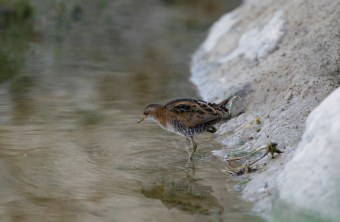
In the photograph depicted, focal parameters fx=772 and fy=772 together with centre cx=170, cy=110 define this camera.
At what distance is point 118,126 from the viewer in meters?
10.4

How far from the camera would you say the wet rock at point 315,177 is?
5773 millimetres

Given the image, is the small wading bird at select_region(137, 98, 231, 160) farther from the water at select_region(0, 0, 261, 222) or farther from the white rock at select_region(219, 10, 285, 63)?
the white rock at select_region(219, 10, 285, 63)

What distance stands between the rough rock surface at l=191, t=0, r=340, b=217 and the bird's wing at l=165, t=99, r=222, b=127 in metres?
0.53

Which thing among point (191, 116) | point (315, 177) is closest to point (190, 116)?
point (191, 116)

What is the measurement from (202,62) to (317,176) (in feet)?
29.1

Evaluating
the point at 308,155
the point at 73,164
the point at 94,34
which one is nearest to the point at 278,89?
the point at 73,164

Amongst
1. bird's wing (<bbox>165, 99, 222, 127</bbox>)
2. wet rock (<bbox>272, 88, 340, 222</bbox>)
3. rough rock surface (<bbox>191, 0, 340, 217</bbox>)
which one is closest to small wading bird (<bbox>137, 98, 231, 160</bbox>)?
bird's wing (<bbox>165, 99, 222, 127</bbox>)

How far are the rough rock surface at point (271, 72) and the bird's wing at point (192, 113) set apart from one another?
53 centimetres

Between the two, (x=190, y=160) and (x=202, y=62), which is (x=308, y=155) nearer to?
(x=190, y=160)

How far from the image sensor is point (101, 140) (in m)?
9.57

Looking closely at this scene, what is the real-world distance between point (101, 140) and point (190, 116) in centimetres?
139

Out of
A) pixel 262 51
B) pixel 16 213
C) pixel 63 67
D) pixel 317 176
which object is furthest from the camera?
pixel 63 67

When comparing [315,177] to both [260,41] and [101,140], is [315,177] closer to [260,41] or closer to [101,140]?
[101,140]

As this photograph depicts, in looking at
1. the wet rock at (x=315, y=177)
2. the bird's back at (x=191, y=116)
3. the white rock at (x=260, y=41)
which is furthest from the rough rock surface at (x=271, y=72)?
the wet rock at (x=315, y=177)
